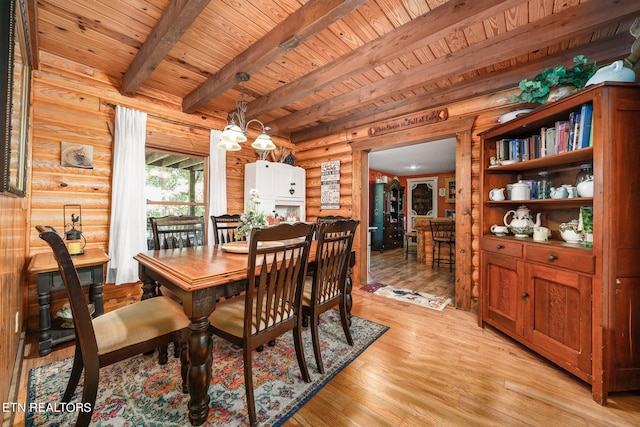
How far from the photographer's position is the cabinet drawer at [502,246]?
2.10 meters

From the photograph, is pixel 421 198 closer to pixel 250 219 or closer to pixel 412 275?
pixel 412 275

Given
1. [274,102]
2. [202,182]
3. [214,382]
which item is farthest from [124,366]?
[274,102]

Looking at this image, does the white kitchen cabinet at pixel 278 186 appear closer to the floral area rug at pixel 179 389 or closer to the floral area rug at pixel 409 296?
the floral area rug at pixel 409 296

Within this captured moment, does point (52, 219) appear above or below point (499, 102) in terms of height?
below

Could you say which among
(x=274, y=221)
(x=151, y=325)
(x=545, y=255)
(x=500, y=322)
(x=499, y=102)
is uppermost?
(x=499, y=102)

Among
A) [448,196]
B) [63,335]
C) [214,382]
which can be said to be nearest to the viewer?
[214,382]

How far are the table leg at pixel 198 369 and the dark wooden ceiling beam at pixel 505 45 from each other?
2.82m

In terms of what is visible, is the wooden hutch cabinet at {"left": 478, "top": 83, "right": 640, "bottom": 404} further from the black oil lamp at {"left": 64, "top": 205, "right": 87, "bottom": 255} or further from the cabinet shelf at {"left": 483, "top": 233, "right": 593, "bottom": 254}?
the black oil lamp at {"left": 64, "top": 205, "right": 87, "bottom": 255}

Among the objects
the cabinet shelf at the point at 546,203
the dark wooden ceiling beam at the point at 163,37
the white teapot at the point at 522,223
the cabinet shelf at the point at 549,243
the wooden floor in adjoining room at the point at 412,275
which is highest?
the dark wooden ceiling beam at the point at 163,37

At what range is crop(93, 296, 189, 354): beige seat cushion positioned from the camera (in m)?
1.26

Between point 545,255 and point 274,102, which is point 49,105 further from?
point 545,255

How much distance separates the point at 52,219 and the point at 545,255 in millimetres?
4421

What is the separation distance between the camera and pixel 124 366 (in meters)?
1.80

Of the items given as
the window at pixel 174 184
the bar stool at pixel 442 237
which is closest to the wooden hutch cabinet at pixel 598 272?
the bar stool at pixel 442 237
